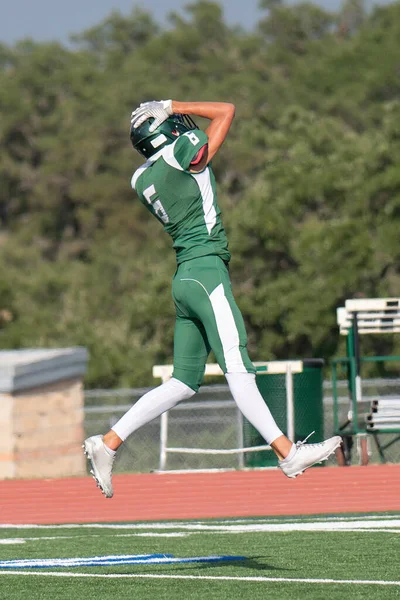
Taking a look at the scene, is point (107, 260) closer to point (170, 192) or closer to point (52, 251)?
point (52, 251)

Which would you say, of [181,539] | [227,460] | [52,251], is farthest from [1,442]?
[52,251]

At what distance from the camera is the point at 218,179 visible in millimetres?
57250

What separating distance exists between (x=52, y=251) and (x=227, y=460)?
50.6 metres

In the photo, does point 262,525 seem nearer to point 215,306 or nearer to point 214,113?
point 215,306

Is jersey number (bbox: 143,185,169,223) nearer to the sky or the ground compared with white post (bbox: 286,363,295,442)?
nearer to the sky

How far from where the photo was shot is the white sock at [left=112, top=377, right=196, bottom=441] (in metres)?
6.82

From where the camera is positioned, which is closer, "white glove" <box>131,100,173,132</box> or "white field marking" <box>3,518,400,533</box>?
"white glove" <box>131,100,173,132</box>

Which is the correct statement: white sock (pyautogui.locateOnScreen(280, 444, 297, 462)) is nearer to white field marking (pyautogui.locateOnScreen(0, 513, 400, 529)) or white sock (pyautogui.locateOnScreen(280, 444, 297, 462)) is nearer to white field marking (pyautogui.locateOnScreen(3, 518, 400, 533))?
white field marking (pyautogui.locateOnScreen(3, 518, 400, 533))

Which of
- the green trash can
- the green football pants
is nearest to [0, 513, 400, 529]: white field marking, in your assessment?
the green football pants

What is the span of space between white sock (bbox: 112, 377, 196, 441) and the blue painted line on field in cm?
74

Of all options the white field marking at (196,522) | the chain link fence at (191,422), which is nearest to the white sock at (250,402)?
the white field marking at (196,522)

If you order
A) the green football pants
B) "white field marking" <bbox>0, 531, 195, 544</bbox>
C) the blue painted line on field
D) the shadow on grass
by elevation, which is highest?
the green football pants

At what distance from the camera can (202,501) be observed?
11922mm

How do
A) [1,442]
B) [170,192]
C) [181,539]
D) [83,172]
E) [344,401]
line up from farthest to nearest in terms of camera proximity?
[83,172], [344,401], [1,442], [181,539], [170,192]
